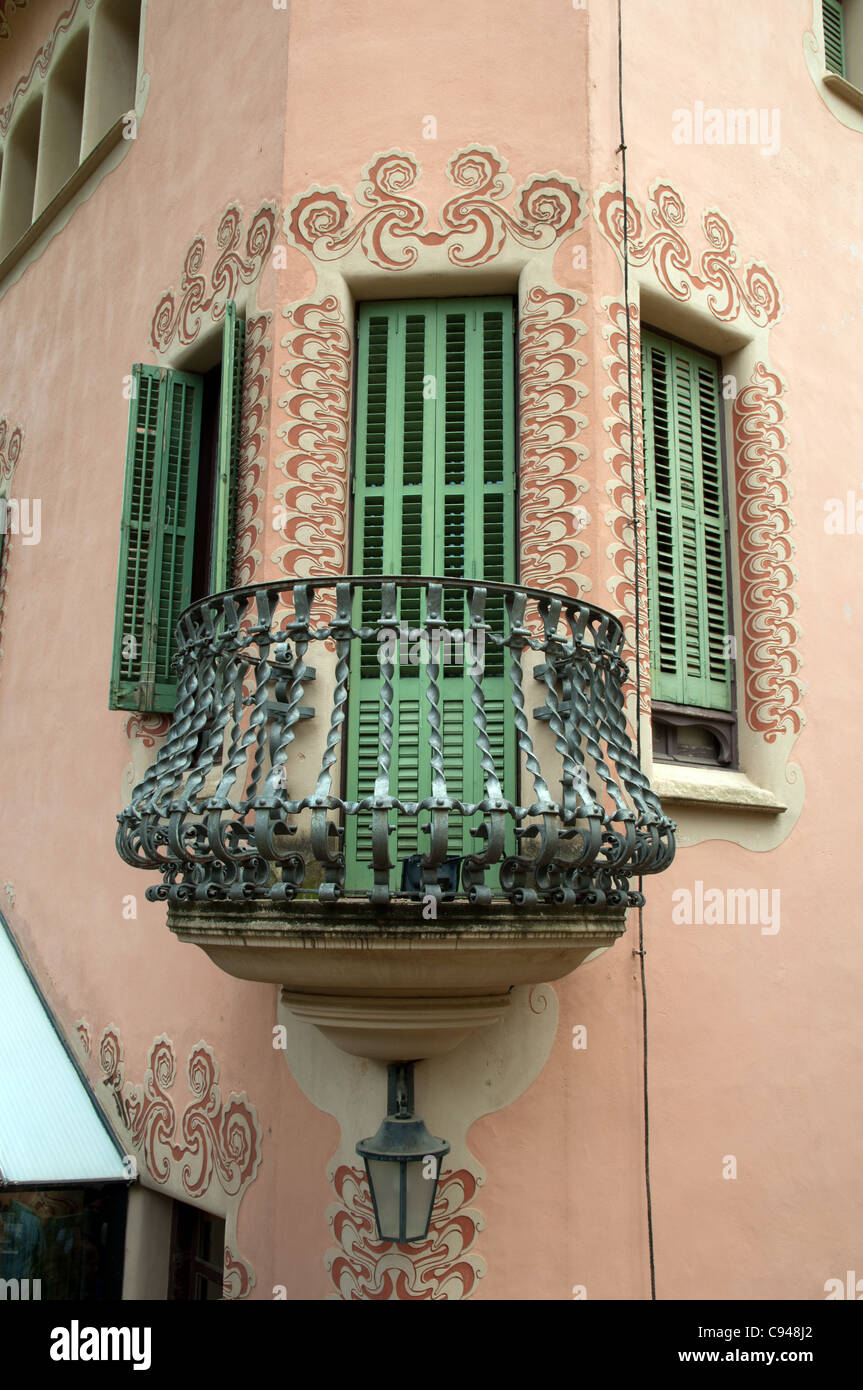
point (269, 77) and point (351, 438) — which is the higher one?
point (269, 77)

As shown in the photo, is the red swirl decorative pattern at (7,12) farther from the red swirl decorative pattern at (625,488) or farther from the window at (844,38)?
the red swirl decorative pattern at (625,488)

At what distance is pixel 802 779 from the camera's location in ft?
19.0

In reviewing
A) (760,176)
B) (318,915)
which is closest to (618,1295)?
(318,915)

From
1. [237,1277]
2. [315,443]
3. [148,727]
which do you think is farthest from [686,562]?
[237,1277]

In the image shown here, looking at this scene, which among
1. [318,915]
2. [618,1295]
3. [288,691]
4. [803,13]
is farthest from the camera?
[803,13]

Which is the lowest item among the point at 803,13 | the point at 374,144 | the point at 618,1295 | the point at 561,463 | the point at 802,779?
the point at 618,1295

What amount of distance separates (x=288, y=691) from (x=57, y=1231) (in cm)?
331

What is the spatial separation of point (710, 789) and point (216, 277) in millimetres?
3550

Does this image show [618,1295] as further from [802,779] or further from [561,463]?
[561,463]

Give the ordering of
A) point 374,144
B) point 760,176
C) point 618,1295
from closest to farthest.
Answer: point 618,1295, point 374,144, point 760,176

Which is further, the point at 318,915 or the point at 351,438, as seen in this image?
the point at 351,438

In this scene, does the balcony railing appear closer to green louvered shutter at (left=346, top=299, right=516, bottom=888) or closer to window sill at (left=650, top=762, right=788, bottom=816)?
green louvered shutter at (left=346, top=299, right=516, bottom=888)

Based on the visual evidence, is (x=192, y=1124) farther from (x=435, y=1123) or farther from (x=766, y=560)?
(x=766, y=560)

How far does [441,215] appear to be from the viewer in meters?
5.41
